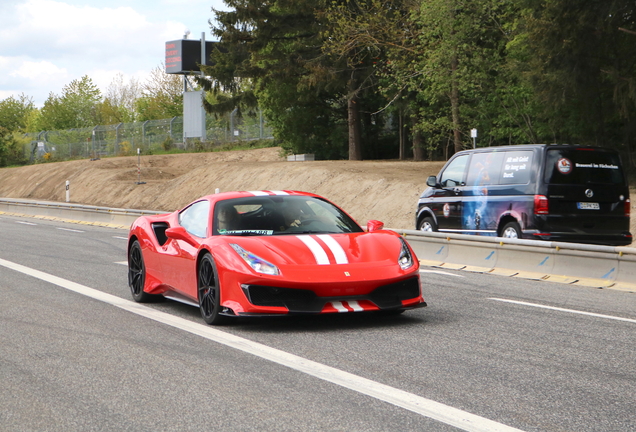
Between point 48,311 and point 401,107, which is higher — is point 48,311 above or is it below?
below

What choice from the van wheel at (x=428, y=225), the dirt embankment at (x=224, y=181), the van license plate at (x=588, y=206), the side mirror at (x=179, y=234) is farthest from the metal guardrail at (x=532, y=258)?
the dirt embankment at (x=224, y=181)

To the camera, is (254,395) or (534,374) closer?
(254,395)

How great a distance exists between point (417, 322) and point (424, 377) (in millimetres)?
2386

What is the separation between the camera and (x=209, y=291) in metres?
8.15

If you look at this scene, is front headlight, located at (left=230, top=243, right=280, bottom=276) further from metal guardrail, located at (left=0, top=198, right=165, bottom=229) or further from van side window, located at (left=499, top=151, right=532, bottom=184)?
metal guardrail, located at (left=0, top=198, right=165, bottom=229)

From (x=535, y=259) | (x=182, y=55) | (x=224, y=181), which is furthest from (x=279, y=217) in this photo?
(x=182, y=55)

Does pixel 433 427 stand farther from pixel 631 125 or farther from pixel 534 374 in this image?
pixel 631 125

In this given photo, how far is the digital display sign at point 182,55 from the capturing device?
73000 millimetres

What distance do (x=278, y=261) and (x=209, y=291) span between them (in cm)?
84

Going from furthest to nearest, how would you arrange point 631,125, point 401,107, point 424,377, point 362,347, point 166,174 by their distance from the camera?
point 166,174
point 401,107
point 631,125
point 362,347
point 424,377

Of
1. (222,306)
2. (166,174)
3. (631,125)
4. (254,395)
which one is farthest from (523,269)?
(166,174)

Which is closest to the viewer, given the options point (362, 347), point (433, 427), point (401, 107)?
point (433, 427)

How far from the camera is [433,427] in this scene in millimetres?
4652

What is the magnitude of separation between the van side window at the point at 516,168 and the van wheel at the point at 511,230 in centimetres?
69
